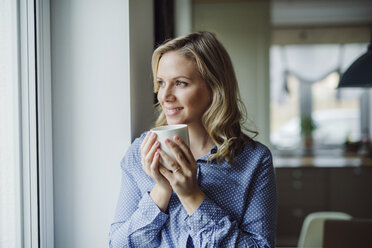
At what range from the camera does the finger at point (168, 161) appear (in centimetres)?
76

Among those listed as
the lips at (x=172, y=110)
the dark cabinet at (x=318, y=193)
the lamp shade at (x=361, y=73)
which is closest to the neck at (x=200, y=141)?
the lips at (x=172, y=110)

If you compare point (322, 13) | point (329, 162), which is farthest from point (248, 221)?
point (322, 13)

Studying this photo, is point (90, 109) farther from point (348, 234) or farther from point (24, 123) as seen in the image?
point (348, 234)

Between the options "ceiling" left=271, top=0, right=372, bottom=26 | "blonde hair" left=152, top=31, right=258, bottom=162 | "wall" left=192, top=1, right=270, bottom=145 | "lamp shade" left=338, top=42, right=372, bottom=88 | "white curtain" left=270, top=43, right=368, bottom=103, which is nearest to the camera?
"blonde hair" left=152, top=31, right=258, bottom=162

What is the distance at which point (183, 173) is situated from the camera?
79cm

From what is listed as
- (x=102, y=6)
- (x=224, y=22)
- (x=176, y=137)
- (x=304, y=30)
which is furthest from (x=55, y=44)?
(x=304, y=30)

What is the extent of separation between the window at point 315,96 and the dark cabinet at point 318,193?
0.91 metres

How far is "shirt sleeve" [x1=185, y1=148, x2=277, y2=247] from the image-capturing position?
0.84 meters

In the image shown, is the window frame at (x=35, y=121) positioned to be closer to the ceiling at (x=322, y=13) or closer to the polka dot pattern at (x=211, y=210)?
the polka dot pattern at (x=211, y=210)

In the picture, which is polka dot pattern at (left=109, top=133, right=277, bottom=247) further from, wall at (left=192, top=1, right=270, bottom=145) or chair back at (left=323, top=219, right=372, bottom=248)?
wall at (left=192, top=1, right=270, bottom=145)

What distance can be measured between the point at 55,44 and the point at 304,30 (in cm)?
442

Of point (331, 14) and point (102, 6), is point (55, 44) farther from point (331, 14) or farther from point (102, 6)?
point (331, 14)

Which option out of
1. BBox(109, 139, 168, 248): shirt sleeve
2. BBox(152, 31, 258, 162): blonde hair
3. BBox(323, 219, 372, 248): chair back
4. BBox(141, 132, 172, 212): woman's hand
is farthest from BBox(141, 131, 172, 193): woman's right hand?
BBox(323, 219, 372, 248): chair back

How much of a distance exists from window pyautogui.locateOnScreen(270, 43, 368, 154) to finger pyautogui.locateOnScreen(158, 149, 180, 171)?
163 inches
